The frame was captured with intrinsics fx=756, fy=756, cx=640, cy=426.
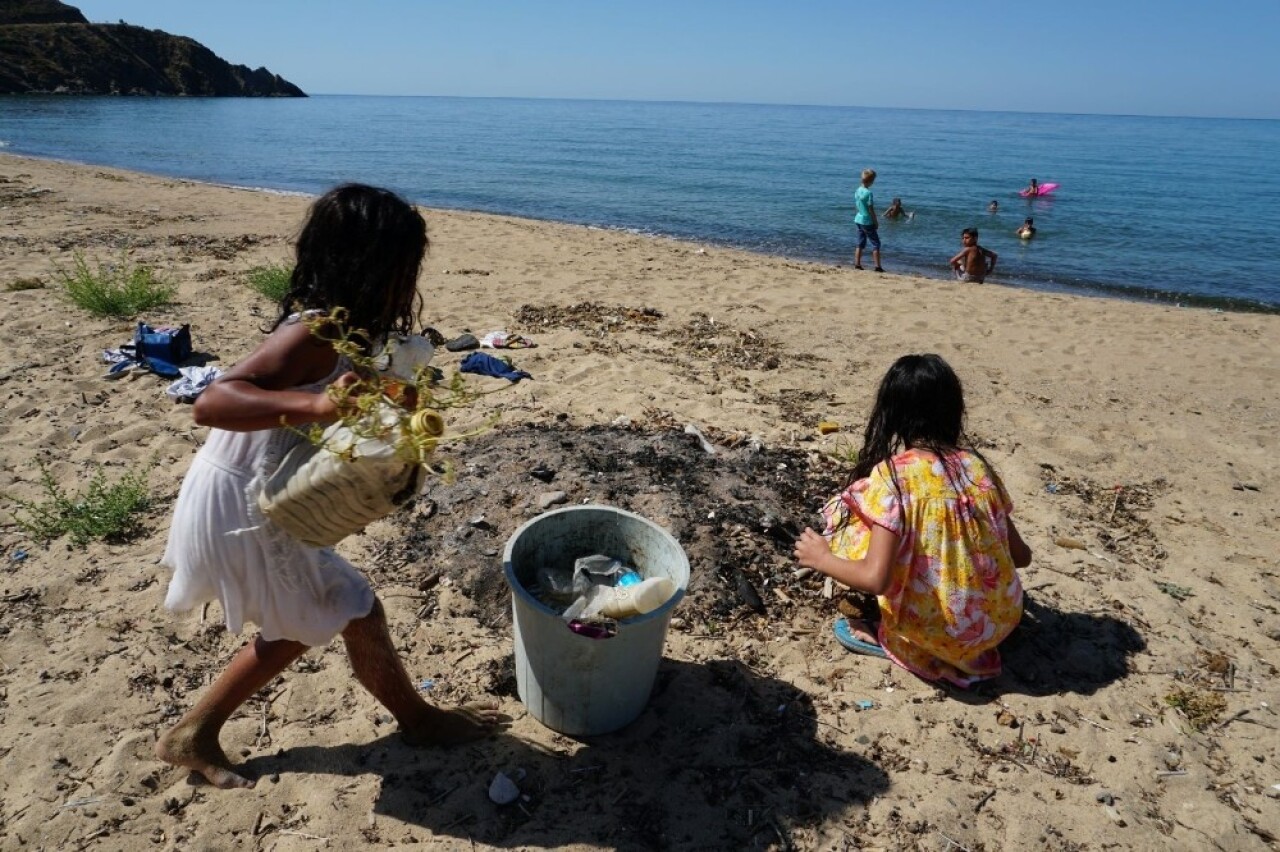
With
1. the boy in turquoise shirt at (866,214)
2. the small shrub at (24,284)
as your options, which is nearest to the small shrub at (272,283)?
the small shrub at (24,284)

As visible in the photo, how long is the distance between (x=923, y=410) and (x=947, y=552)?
518 mm

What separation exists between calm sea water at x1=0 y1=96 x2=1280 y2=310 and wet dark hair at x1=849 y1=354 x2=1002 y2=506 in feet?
36.8

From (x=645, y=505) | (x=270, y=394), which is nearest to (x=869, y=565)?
(x=645, y=505)

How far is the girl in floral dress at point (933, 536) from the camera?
8.88 ft

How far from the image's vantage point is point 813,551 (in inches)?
110

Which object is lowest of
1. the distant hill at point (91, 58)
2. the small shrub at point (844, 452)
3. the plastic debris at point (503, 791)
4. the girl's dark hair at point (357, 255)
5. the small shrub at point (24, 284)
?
the plastic debris at point (503, 791)

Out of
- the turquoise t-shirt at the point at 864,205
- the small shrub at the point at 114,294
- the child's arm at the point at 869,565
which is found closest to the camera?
the child's arm at the point at 869,565

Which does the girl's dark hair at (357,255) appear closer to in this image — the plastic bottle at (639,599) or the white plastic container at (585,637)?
the white plastic container at (585,637)

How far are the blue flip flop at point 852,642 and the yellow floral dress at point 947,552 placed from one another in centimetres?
21

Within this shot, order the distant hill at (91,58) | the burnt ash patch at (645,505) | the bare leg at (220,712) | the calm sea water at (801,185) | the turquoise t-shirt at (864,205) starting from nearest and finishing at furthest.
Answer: the bare leg at (220,712) < the burnt ash patch at (645,505) < the turquoise t-shirt at (864,205) < the calm sea water at (801,185) < the distant hill at (91,58)

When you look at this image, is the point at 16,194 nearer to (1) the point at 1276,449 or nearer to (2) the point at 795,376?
(2) the point at 795,376

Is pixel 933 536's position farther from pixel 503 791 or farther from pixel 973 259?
pixel 973 259

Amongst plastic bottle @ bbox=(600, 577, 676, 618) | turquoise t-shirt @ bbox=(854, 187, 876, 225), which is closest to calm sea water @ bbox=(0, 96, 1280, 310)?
turquoise t-shirt @ bbox=(854, 187, 876, 225)

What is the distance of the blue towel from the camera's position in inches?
218
